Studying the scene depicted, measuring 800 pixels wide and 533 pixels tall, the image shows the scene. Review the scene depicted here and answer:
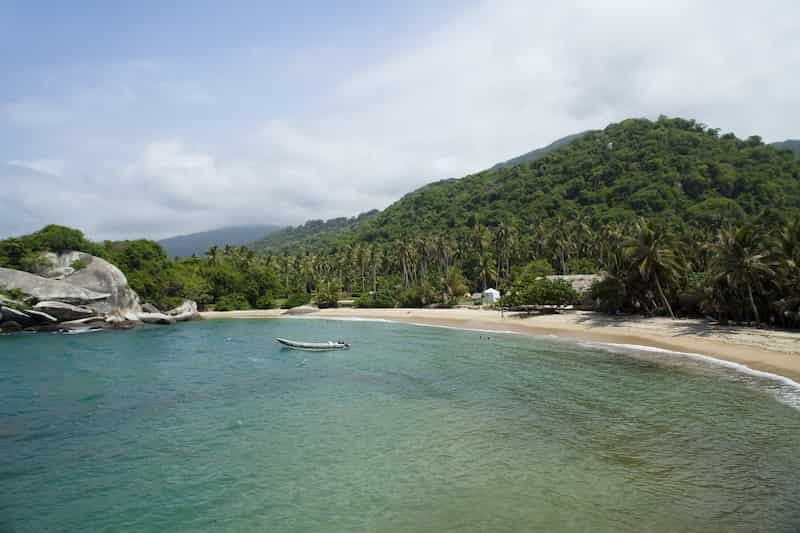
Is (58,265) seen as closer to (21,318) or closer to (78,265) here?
(78,265)

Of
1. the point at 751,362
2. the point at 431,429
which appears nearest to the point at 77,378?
the point at 431,429

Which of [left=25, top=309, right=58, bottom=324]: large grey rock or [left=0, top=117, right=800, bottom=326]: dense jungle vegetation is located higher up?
[left=0, top=117, right=800, bottom=326]: dense jungle vegetation

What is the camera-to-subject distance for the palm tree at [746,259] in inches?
1455

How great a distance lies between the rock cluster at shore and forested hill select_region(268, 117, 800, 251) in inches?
3249

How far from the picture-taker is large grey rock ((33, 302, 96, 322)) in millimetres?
56250

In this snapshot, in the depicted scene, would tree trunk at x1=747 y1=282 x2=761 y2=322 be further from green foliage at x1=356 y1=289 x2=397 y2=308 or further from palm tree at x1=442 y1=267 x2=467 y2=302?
green foliage at x1=356 y1=289 x2=397 y2=308

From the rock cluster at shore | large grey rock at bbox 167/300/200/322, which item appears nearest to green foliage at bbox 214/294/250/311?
large grey rock at bbox 167/300/200/322

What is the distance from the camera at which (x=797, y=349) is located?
2991 centimetres

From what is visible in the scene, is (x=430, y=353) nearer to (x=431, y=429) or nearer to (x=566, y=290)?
(x=431, y=429)

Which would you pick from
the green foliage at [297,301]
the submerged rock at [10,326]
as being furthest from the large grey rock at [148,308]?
the green foliage at [297,301]

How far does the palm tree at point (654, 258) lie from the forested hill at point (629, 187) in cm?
5357

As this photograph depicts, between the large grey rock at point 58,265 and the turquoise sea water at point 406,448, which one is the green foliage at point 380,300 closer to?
the large grey rock at point 58,265

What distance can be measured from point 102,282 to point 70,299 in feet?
→ 14.8

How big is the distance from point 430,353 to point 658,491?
26.5 meters
